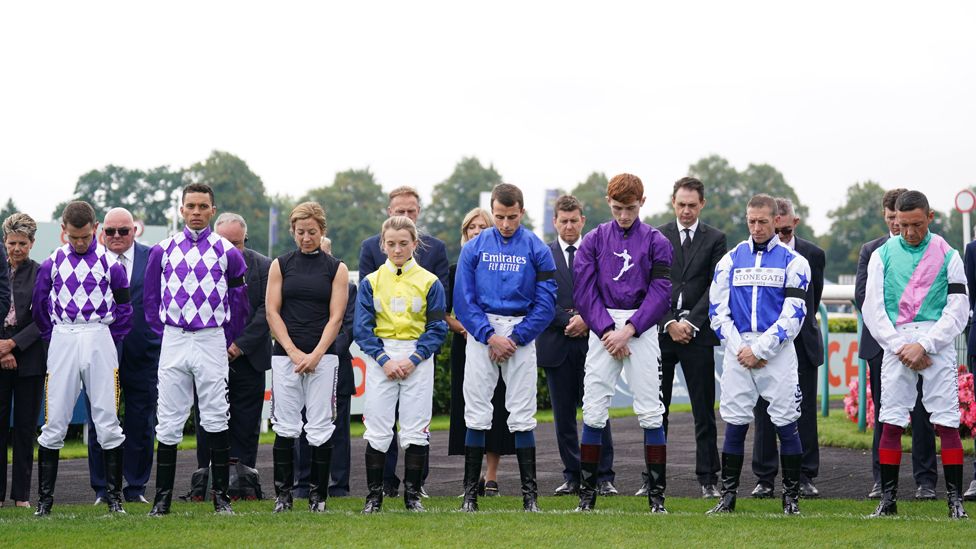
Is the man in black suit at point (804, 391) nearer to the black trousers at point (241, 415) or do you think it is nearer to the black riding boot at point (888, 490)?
the black riding boot at point (888, 490)

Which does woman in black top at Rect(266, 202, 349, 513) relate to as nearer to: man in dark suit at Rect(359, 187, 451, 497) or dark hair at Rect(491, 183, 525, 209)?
man in dark suit at Rect(359, 187, 451, 497)

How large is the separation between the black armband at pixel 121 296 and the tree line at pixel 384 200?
65552mm

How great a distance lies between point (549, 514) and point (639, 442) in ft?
18.5

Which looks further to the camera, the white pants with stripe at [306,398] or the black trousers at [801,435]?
the black trousers at [801,435]

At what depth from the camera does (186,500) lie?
7738 mm

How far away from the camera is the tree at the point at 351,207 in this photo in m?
84.2

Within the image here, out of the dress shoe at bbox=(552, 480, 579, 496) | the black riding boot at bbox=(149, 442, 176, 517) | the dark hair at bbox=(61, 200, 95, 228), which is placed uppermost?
the dark hair at bbox=(61, 200, 95, 228)

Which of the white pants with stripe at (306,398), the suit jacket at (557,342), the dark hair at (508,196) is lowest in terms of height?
the white pants with stripe at (306,398)

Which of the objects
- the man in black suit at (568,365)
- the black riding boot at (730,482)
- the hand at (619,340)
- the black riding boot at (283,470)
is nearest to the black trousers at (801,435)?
the man in black suit at (568,365)

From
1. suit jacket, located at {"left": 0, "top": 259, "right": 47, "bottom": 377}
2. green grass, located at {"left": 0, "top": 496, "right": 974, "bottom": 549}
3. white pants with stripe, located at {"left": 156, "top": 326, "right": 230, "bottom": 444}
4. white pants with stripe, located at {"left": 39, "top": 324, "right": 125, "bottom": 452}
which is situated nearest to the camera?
green grass, located at {"left": 0, "top": 496, "right": 974, "bottom": 549}

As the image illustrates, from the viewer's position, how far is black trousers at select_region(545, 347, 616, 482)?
8.04m

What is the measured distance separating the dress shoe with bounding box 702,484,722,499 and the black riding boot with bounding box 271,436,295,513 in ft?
9.34

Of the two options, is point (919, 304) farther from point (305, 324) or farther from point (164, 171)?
point (164, 171)

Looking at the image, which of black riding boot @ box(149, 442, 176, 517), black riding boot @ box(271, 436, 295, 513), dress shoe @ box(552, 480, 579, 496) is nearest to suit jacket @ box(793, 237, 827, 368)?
dress shoe @ box(552, 480, 579, 496)
